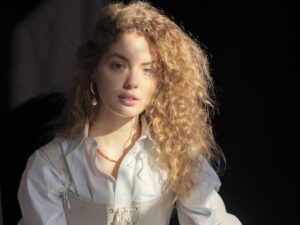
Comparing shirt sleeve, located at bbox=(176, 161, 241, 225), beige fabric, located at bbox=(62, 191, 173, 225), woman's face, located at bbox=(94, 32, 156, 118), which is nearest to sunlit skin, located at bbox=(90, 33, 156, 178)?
woman's face, located at bbox=(94, 32, 156, 118)

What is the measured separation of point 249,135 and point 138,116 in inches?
15.2

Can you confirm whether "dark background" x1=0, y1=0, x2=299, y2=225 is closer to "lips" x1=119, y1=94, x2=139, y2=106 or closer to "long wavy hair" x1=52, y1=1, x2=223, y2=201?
"long wavy hair" x1=52, y1=1, x2=223, y2=201

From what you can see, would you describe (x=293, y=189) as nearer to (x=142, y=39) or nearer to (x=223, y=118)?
(x=223, y=118)

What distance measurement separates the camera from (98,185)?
55.6 inches

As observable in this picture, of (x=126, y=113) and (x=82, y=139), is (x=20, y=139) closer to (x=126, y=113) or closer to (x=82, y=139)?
(x=82, y=139)

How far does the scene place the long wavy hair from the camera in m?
1.40

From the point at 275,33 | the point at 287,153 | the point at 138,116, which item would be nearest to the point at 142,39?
the point at 138,116

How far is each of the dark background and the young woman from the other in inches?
5.6

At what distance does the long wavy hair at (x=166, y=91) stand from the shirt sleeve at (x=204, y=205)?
0.08ft

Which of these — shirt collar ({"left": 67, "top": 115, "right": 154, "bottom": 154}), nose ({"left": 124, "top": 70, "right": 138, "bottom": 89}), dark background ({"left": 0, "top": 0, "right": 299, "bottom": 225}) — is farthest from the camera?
dark background ({"left": 0, "top": 0, "right": 299, "bottom": 225})

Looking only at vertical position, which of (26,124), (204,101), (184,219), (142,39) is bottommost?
(184,219)

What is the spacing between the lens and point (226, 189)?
1716 millimetres

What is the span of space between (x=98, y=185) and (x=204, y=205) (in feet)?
1.00

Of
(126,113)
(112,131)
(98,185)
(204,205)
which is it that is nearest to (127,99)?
Result: (126,113)
